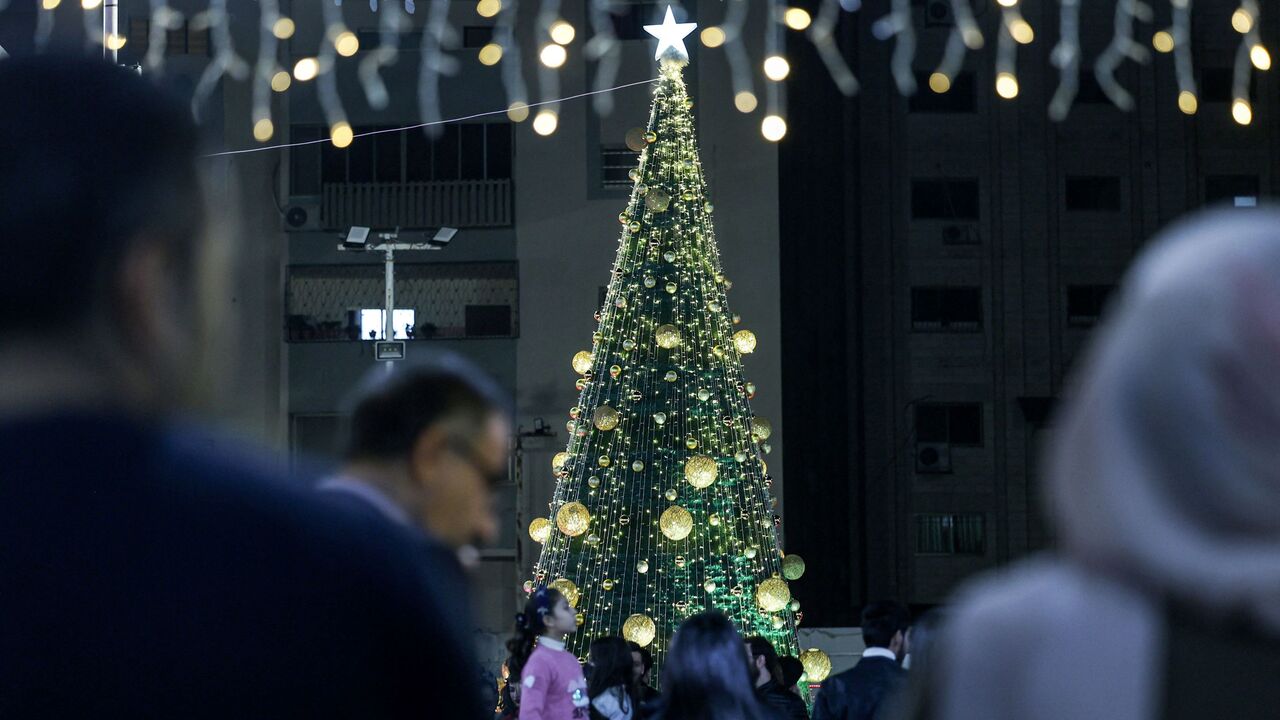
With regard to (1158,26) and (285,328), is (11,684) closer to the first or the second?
(285,328)

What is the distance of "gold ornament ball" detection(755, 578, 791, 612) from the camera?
1155 centimetres

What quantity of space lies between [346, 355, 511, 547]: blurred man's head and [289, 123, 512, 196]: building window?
20.4 meters

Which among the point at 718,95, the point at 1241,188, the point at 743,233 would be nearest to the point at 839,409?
the point at 743,233

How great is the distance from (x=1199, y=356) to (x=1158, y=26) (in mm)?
25937

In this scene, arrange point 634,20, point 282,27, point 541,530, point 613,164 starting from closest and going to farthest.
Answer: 1. point 541,530
2. point 282,27
3. point 613,164
4. point 634,20

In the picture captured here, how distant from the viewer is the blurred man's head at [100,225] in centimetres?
112

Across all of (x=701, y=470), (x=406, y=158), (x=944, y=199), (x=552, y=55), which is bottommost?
(x=701, y=470)

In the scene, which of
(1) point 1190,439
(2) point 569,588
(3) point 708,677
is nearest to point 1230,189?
(2) point 569,588

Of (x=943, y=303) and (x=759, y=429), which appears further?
(x=943, y=303)

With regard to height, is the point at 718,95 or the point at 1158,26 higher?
the point at 1158,26

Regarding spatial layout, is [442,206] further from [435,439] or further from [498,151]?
[435,439]

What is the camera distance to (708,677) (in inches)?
186

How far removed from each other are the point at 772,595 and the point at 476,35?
1356 centimetres

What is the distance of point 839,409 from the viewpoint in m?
23.9
